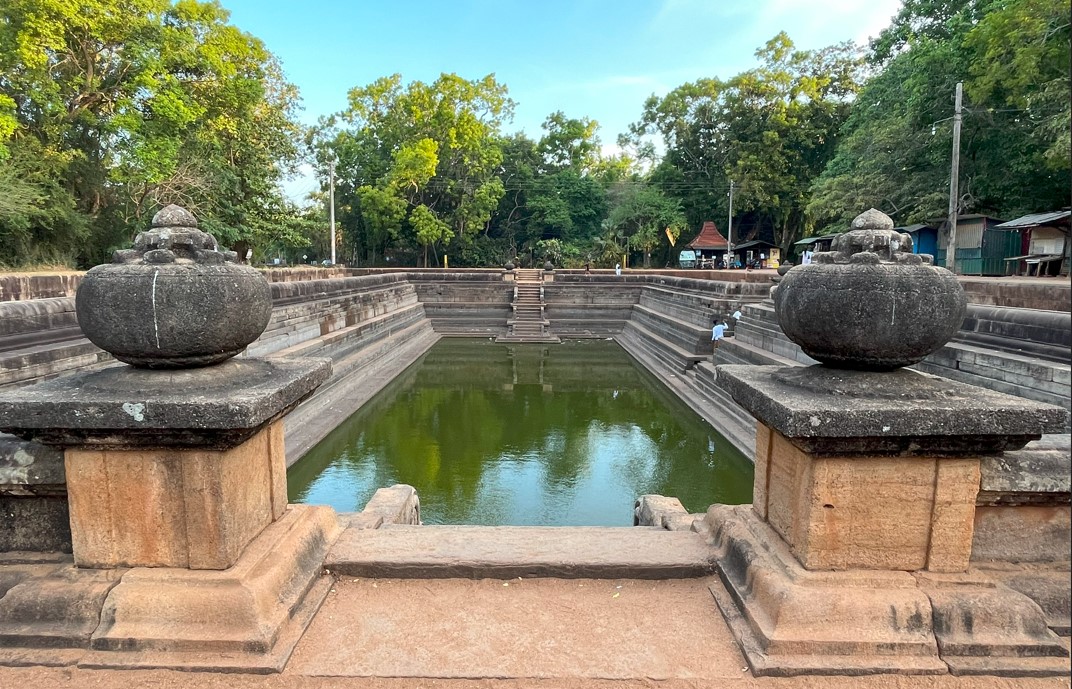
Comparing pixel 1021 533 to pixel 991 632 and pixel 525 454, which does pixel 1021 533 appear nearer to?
pixel 991 632

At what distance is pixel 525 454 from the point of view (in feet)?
24.0

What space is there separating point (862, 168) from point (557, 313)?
1280 centimetres

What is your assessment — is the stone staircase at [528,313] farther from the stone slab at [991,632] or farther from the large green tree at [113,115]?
the stone slab at [991,632]

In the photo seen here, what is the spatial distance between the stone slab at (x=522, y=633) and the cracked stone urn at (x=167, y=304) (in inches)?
43.3

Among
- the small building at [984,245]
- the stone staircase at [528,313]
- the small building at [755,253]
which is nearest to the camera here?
the stone staircase at [528,313]

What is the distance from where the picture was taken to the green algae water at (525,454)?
5.84 m

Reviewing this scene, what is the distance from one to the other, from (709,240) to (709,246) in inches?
26.6

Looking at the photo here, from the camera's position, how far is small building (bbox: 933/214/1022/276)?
18656mm

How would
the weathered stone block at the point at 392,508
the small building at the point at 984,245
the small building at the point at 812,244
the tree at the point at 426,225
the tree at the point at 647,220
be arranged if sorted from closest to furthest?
the weathered stone block at the point at 392,508
the small building at the point at 984,245
the small building at the point at 812,244
the tree at the point at 426,225
the tree at the point at 647,220

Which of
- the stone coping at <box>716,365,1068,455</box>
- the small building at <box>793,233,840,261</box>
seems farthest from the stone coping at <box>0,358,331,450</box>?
the small building at <box>793,233,840,261</box>

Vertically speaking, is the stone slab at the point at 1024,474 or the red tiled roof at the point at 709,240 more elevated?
the red tiled roof at the point at 709,240

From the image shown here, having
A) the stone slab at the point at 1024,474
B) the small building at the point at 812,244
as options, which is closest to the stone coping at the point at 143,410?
the stone slab at the point at 1024,474

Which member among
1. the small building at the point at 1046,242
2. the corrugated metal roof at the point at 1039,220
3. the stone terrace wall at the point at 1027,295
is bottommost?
the stone terrace wall at the point at 1027,295

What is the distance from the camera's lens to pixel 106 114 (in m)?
15.6
